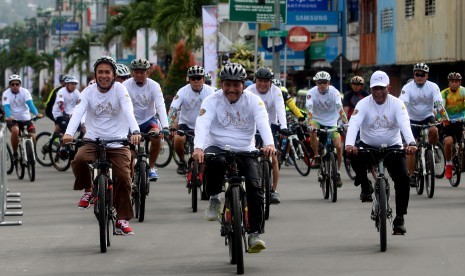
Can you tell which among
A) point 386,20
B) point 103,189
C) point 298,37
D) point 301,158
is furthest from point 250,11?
point 103,189

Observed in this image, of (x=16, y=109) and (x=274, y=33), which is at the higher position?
(x=274, y=33)

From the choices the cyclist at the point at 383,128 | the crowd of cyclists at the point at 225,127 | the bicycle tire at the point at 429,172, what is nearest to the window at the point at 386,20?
the bicycle tire at the point at 429,172

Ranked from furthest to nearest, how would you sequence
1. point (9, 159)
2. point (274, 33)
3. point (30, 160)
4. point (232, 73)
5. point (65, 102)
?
1. point (274, 33)
2. point (9, 159)
3. point (65, 102)
4. point (30, 160)
5. point (232, 73)

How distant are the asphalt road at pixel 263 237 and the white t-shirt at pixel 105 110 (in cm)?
113

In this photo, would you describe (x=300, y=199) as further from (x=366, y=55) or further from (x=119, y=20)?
(x=119, y=20)

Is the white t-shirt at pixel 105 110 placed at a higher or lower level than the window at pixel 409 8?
lower

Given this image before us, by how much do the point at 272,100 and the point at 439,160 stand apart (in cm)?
440

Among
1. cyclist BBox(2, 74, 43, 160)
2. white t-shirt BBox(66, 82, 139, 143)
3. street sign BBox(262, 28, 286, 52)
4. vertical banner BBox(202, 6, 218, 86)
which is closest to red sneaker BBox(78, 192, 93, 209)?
white t-shirt BBox(66, 82, 139, 143)

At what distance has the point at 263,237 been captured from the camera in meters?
14.2

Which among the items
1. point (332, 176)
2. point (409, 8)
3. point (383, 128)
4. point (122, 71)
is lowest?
point (332, 176)

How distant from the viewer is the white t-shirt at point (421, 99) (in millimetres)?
19656

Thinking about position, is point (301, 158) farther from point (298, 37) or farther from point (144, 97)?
point (298, 37)

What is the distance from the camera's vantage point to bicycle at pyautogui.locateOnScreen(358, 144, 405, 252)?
12.5 metres

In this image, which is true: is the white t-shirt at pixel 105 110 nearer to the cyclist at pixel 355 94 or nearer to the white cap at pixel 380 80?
the white cap at pixel 380 80
